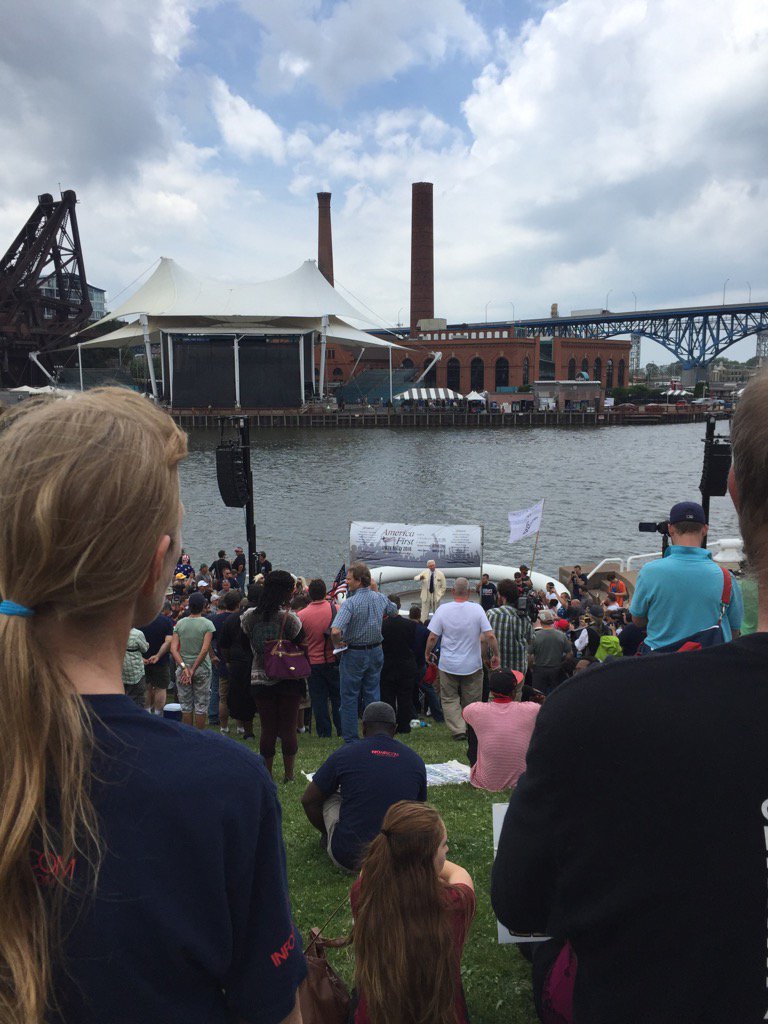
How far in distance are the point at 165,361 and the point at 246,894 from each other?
72289 mm

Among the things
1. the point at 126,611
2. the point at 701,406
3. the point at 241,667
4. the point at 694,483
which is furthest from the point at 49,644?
the point at 701,406

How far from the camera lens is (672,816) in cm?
115

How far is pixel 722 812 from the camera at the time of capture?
1129mm

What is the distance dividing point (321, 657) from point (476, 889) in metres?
3.67

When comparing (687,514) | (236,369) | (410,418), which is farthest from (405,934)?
(410,418)

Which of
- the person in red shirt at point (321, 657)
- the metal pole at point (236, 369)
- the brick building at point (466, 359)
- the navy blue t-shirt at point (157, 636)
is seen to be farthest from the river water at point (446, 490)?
the brick building at point (466, 359)

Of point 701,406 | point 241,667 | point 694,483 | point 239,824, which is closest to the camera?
point 239,824

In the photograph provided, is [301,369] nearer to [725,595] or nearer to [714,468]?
[714,468]

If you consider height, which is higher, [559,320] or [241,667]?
[559,320]

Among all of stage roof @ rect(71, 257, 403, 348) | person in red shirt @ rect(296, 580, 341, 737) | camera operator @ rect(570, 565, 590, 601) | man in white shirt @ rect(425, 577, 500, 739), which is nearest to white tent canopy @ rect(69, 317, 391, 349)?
stage roof @ rect(71, 257, 403, 348)

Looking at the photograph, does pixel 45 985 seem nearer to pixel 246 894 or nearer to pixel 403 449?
pixel 246 894

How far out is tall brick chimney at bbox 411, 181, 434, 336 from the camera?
82250mm

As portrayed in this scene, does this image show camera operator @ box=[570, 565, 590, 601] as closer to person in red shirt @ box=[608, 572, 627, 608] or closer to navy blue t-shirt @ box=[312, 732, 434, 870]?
person in red shirt @ box=[608, 572, 627, 608]

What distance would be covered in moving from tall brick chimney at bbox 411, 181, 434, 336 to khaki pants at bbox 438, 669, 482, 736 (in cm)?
8220
